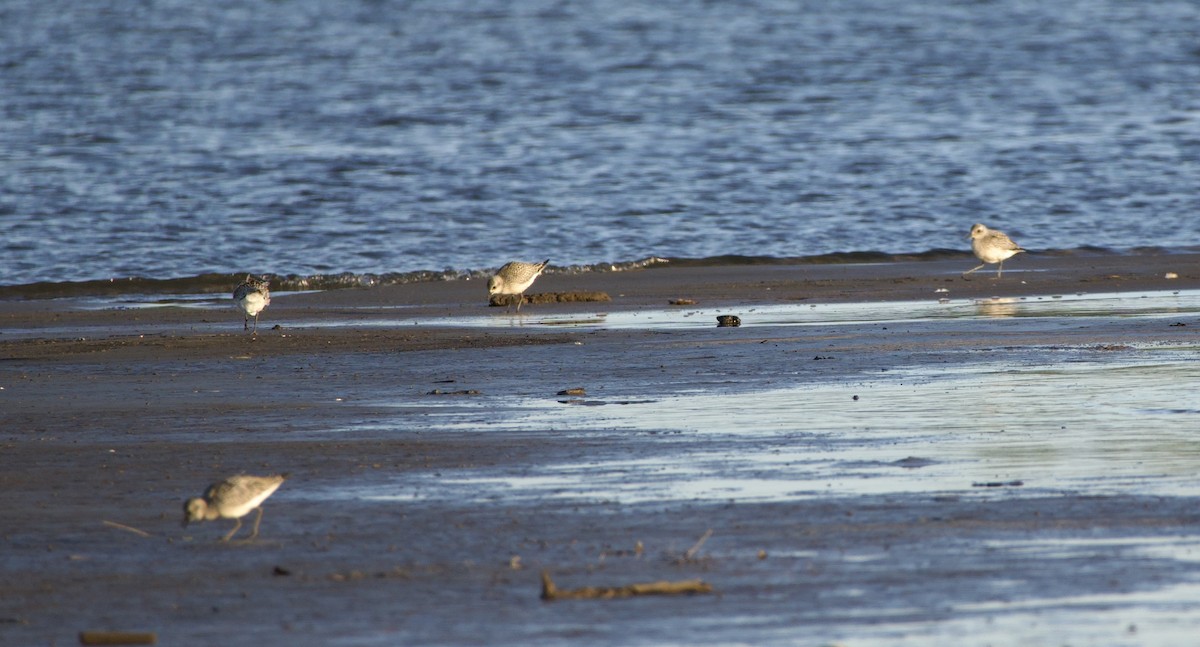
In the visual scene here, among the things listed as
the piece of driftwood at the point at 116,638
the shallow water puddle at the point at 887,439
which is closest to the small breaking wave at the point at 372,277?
the shallow water puddle at the point at 887,439

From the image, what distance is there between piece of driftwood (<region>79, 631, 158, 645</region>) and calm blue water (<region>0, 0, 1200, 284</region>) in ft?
47.6

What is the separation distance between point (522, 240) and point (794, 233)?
3.39 m

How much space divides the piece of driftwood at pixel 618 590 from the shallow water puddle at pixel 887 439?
1316 millimetres

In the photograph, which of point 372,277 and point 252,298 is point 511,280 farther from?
point 372,277

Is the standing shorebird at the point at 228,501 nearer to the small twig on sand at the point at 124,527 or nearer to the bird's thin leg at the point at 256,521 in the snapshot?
the bird's thin leg at the point at 256,521

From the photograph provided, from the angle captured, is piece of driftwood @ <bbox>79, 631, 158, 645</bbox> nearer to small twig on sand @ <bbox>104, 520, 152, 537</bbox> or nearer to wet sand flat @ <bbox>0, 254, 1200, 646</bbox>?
wet sand flat @ <bbox>0, 254, 1200, 646</bbox>

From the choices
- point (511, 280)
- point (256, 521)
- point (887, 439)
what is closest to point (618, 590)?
point (256, 521)

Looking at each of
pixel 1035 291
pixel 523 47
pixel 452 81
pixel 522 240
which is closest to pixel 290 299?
pixel 522 240

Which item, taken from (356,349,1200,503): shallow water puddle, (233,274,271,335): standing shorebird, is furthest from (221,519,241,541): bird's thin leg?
(233,274,271,335): standing shorebird

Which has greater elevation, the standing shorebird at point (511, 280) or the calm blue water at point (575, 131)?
the calm blue water at point (575, 131)

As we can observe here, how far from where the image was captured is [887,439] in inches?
333

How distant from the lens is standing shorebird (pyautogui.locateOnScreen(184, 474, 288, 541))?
6699 mm

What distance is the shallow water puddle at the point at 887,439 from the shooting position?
738 centimetres

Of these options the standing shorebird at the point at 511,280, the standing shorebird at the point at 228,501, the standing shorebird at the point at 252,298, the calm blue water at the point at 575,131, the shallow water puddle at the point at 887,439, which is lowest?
the shallow water puddle at the point at 887,439
